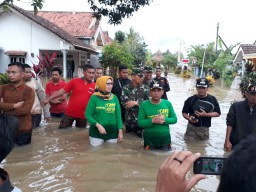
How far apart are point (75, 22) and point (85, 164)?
2873 cm

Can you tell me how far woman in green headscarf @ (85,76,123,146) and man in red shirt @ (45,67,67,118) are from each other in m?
2.53

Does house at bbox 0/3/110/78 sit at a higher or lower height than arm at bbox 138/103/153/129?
higher

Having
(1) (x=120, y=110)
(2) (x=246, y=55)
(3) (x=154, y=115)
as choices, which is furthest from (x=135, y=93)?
(2) (x=246, y=55)

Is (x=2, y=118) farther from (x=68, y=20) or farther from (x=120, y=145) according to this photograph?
(x=68, y=20)

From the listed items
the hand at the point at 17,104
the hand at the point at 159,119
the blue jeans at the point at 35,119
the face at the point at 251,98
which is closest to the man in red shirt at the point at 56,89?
→ the blue jeans at the point at 35,119

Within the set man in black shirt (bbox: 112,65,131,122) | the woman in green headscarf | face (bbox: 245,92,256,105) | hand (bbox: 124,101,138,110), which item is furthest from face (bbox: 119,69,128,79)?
face (bbox: 245,92,256,105)

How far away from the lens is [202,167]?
144 cm

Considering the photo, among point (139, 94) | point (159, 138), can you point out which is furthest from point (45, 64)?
point (159, 138)

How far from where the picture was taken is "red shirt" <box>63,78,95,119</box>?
23.7 ft

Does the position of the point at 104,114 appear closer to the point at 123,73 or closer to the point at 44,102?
the point at 44,102

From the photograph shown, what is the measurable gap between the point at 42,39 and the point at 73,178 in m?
19.5

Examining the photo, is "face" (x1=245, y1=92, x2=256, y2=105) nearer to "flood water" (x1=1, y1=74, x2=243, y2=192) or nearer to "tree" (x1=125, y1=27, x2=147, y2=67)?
"flood water" (x1=1, y1=74, x2=243, y2=192)

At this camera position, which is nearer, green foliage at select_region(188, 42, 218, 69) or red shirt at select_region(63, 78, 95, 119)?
red shirt at select_region(63, 78, 95, 119)

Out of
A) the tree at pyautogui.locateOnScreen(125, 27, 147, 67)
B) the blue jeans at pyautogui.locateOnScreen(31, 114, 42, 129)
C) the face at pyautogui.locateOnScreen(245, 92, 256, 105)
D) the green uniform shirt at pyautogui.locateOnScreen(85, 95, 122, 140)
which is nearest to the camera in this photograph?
the face at pyautogui.locateOnScreen(245, 92, 256, 105)
